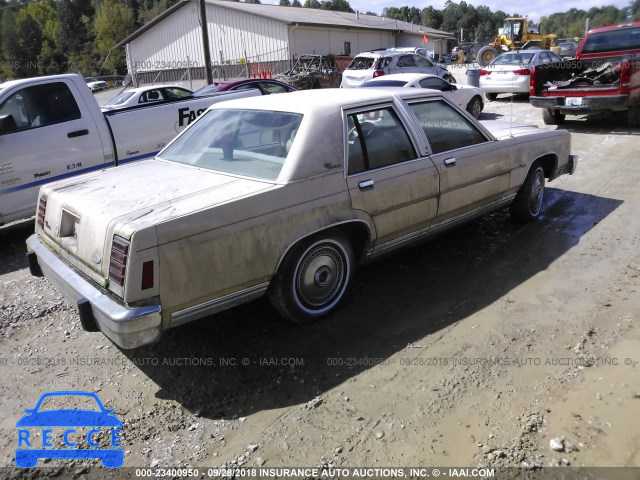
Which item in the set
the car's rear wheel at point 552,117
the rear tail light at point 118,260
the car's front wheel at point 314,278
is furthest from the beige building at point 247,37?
the rear tail light at point 118,260

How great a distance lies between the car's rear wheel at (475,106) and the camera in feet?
43.2

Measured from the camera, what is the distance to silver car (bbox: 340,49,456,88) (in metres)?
19.0

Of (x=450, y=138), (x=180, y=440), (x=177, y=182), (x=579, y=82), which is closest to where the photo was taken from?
(x=180, y=440)

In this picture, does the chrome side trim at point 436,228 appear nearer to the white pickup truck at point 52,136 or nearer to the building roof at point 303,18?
the white pickup truck at point 52,136

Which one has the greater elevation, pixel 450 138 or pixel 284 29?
pixel 284 29

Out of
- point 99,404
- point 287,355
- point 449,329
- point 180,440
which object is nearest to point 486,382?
point 449,329

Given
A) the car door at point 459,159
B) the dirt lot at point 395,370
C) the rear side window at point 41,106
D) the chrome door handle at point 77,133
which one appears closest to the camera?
the dirt lot at point 395,370

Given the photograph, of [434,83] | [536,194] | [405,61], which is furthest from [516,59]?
[536,194]

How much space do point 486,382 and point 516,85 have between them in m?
14.1

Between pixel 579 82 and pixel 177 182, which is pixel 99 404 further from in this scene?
pixel 579 82

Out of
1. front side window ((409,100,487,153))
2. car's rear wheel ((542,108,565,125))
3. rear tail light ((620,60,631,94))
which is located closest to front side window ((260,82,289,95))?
car's rear wheel ((542,108,565,125))

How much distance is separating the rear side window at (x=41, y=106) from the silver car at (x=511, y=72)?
484 inches

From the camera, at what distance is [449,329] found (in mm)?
3822

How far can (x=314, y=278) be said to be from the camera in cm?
384
